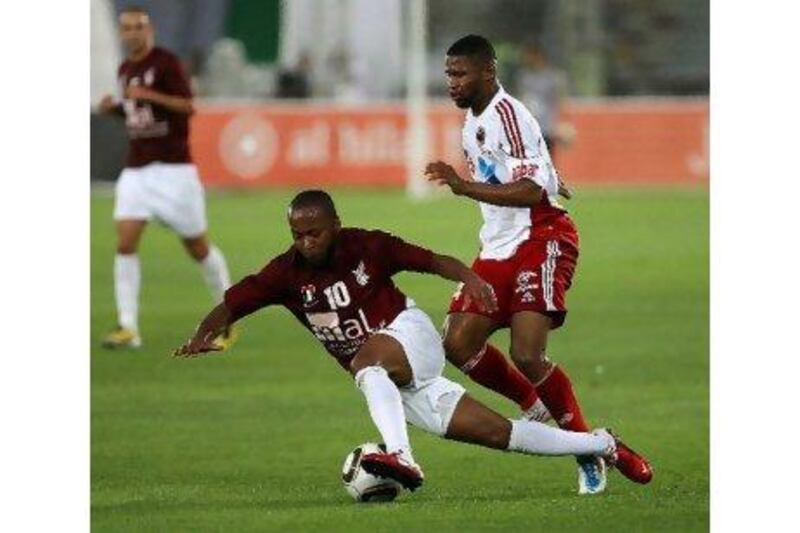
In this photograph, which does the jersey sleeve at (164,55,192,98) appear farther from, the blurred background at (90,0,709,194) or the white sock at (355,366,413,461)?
the blurred background at (90,0,709,194)

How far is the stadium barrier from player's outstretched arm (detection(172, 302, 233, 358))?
24276 mm

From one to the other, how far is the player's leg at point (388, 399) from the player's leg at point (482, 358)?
2.54ft

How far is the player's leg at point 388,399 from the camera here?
1077cm

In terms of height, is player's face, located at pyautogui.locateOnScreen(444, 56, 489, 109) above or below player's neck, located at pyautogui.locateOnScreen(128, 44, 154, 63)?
below

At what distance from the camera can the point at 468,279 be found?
35.6ft

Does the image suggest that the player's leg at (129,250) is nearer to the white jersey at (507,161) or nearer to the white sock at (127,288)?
the white sock at (127,288)

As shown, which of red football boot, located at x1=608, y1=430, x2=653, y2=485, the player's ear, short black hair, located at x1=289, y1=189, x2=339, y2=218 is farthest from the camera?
the player's ear

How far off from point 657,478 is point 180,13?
2576 centimetres

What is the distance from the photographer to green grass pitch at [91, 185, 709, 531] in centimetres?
1104

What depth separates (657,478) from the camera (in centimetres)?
1222

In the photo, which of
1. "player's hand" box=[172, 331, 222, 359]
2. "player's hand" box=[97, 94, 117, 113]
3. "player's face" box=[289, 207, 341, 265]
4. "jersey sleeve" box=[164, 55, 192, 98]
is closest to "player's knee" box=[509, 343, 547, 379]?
"player's face" box=[289, 207, 341, 265]

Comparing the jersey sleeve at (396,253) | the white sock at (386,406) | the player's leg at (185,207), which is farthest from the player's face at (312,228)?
the player's leg at (185,207)
